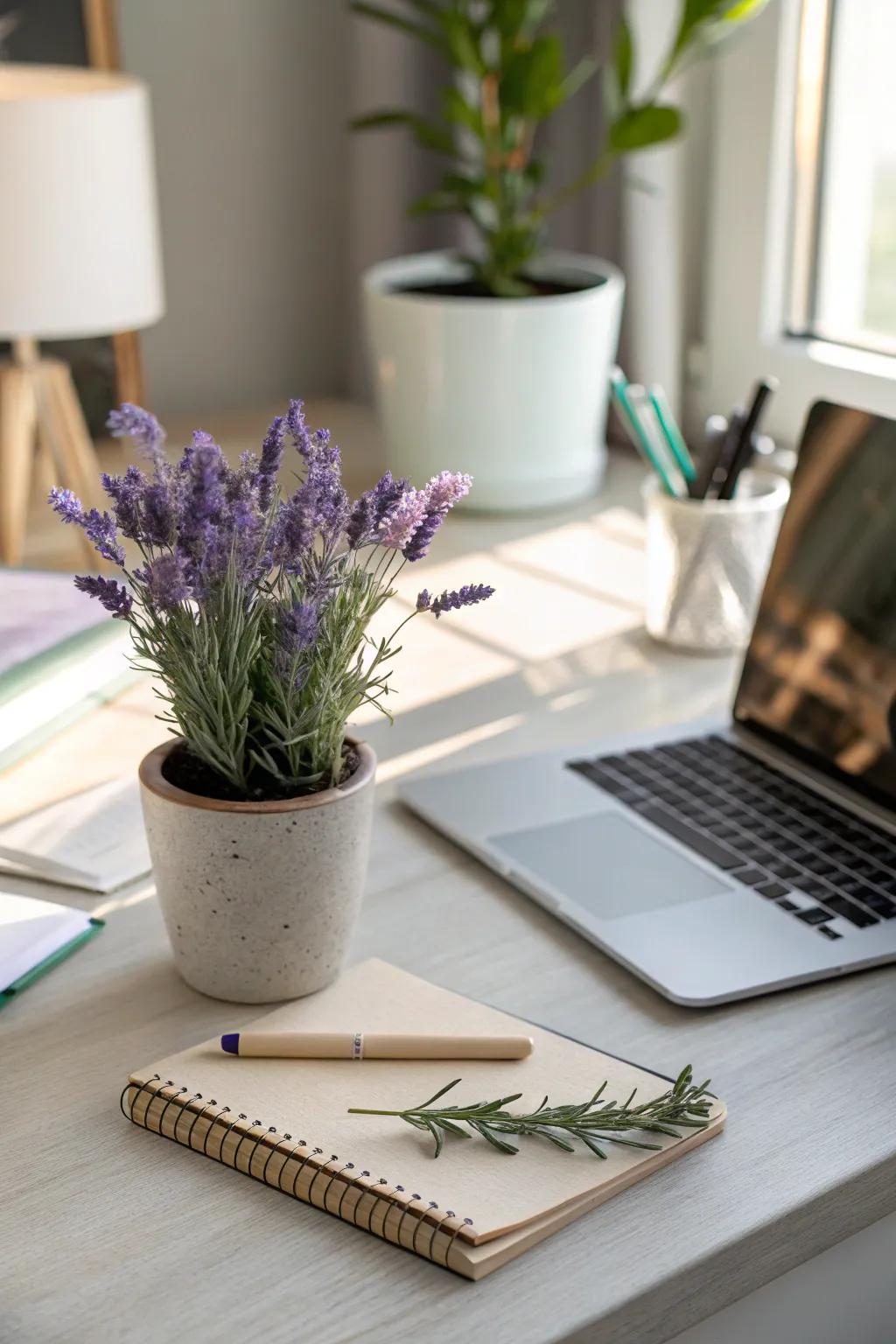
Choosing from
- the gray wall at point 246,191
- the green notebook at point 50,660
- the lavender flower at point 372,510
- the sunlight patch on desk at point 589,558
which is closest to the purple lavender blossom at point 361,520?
the lavender flower at point 372,510

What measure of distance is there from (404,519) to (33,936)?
295 millimetres

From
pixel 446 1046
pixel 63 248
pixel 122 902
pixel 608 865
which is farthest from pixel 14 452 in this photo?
pixel 446 1046

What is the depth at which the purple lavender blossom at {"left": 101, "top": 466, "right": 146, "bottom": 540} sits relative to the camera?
0.65 meters

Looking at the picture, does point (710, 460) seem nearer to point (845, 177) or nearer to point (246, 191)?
point (845, 177)

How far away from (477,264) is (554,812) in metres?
0.80

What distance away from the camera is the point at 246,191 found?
6.44 feet

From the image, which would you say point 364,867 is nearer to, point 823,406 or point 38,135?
point 823,406

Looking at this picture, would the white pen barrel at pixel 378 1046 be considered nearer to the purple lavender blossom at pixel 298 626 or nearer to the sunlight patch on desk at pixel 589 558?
the purple lavender blossom at pixel 298 626

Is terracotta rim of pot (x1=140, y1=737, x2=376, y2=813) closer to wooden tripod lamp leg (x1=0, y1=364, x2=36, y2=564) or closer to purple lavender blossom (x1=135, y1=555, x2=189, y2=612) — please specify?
purple lavender blossom (x1=135, y1=555, x2=189, y2=612)

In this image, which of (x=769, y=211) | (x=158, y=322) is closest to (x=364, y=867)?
(x=769, y=211)

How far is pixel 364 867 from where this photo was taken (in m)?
0.74

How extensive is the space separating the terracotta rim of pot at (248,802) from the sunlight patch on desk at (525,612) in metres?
0.45

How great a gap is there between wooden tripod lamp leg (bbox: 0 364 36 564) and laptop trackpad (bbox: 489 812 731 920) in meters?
0.75

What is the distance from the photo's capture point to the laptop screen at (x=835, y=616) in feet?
2.97
